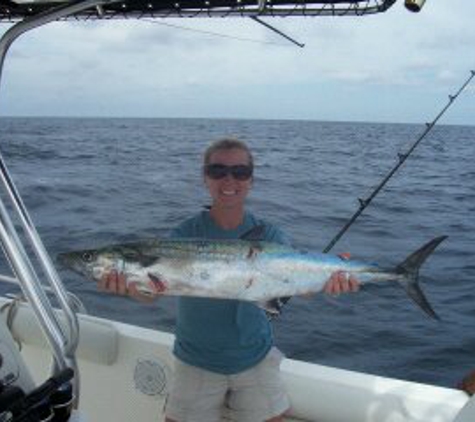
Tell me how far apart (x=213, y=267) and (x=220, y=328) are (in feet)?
1.20

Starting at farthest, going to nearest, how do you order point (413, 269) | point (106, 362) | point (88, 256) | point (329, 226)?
point (329, 226), point (106, 362), point (413, 269), point (88, 256)

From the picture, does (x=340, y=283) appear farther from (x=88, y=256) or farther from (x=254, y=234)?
(x=88, y=256)

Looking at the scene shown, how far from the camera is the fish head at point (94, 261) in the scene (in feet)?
10.0

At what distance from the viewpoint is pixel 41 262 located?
8.66 feet

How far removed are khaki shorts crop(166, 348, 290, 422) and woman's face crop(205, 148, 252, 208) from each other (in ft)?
2.65

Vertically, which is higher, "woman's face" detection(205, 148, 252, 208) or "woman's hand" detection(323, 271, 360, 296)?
"woman's face" detection(205, 148, 252, 208)

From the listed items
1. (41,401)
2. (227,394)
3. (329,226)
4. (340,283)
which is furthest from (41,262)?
(329,226)

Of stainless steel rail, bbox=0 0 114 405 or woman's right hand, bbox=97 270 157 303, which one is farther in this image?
woman's right hand, bbox=97 270 157 303

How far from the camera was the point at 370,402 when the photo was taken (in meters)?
3.77

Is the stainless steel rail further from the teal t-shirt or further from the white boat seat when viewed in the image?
the white boat seat

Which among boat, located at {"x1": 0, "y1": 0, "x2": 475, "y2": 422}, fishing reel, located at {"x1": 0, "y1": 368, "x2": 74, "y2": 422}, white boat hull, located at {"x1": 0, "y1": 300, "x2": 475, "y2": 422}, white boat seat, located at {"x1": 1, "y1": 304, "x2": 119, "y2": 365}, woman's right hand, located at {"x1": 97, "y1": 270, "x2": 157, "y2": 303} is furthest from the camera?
white boat seat, located at {"x1": 1, "y1": 304, "x2": 119, "y2": 365}

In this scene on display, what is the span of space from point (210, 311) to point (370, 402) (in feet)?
3.71

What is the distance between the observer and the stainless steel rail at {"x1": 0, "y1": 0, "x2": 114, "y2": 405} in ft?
8.09

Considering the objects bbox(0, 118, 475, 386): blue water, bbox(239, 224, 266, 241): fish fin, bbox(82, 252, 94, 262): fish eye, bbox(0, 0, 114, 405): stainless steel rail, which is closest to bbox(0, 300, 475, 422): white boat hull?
bbox(239, 224, 266, 241): fish fin
